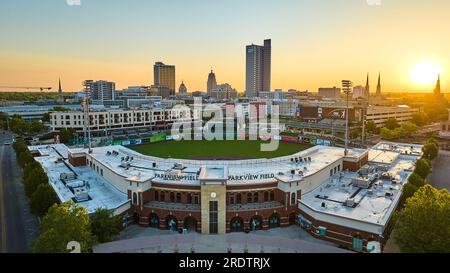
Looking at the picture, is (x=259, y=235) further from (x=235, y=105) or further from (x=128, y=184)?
(x=235, y=105)

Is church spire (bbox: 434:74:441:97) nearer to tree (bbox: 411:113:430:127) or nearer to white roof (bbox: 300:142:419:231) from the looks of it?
tree (bbox: 411:113:430:127)

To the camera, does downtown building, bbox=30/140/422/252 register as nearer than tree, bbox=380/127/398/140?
Yes

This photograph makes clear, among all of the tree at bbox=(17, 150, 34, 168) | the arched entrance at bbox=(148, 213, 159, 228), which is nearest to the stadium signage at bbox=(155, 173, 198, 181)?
the arched entrance at bbox=(148, 213, 159, 228)

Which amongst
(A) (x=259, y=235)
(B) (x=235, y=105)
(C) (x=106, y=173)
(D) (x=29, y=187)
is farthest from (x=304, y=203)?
(B) (x=235, y=105)

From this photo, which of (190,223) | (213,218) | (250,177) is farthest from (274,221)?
(190,223)

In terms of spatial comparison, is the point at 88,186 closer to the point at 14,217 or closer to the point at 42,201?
the point at 42,201

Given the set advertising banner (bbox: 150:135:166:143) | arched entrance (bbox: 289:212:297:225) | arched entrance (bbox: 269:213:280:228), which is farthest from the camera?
advertising banner (bbox: 150:135:166:143)
